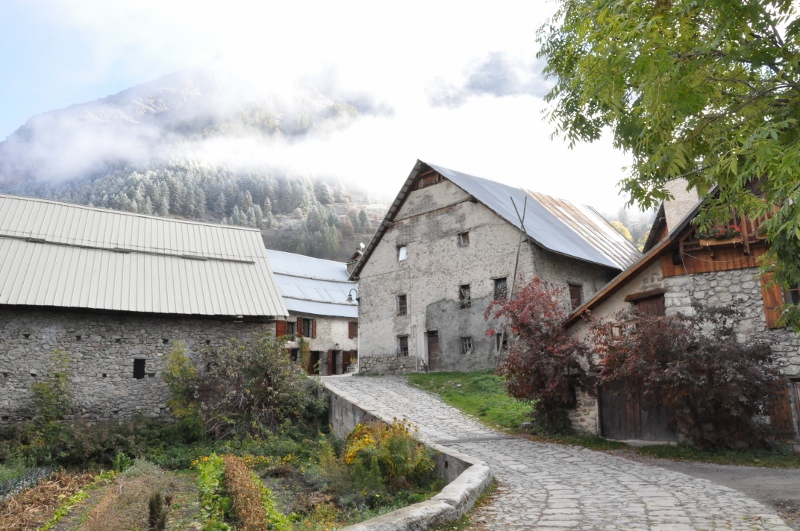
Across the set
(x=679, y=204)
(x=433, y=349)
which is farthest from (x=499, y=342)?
(x=679, y=204)

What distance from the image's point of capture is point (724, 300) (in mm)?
13414

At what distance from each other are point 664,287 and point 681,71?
30.5 ft

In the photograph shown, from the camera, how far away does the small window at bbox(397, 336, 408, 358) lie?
2654cm

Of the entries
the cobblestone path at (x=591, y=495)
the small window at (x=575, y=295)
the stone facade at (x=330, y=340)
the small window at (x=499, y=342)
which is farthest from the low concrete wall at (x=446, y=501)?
the stone facade at (x=330, y=340)

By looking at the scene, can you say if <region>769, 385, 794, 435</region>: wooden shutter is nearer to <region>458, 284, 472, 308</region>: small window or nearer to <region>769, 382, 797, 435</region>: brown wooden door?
<region>769, 382, 797, 435</region>: brown wooden door

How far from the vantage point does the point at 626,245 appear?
31.1 metres

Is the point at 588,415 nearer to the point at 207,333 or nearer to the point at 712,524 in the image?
the point at 712,524

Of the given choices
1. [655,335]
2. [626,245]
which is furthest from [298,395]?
[626,245]

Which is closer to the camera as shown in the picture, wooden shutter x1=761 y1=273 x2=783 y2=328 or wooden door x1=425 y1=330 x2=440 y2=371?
wooden shutter x1=761 y1=273 x2=783 y2=328

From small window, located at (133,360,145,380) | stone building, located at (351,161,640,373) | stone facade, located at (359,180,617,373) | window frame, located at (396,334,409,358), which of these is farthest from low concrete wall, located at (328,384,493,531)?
window frame, located at (396,334,409,358)

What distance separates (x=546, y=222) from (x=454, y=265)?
15.7ft

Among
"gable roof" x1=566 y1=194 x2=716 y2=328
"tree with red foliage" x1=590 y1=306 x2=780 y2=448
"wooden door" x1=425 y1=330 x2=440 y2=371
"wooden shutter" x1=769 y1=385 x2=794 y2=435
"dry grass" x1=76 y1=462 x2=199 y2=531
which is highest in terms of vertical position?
"gable roof" x1=566 y1=194 x2=716 y2=328

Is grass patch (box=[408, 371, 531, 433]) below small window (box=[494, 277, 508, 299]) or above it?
below

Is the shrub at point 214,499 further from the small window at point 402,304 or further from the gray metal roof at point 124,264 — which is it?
the small window at point 402,304
